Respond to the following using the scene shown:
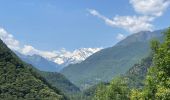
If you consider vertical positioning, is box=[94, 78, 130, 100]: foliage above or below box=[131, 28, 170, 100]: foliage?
above

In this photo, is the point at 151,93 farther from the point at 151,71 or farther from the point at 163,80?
the point at 163,80

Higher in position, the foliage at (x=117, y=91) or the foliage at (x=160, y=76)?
the foliage at (x=117, y=91)

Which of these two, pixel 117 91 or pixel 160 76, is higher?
pixel 117 91

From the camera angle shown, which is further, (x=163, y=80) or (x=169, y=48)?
(x=169, y=48)

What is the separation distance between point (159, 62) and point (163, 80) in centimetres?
281

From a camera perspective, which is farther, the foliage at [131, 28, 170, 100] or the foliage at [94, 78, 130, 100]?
the foliage at [94, 78, 130, 100]

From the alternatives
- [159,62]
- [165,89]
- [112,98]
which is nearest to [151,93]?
[159,62]

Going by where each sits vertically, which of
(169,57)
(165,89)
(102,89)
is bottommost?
(165,89)

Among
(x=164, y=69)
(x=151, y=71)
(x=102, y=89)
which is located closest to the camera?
(x=164, y=69)

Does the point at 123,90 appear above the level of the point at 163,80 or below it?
above

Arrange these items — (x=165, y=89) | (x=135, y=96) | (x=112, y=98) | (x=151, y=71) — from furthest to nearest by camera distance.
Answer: (x=112, y=98)
(x=135, y=96)
(x=151, y=71)
(x=165, y=89)

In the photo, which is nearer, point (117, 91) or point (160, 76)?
point (160, 76)

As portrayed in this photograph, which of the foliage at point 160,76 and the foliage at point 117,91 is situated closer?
the foliage at point 160,76

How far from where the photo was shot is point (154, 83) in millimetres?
48500
